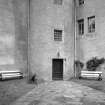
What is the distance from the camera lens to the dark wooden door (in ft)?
53.9

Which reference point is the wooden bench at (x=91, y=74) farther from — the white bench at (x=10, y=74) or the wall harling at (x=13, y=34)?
the white bench at (x=10, y=74)

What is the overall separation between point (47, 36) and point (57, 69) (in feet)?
11.4

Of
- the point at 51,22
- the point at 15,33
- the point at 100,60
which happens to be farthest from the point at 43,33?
the point at 100,60

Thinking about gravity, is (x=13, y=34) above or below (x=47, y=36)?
above

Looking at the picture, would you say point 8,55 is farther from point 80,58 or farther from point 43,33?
point 80,58

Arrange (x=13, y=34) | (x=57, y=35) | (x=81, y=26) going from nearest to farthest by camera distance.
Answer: (x=13, y=34)
(x=57, y=35)
(x=81, y=26)

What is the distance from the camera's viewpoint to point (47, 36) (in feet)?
52.7

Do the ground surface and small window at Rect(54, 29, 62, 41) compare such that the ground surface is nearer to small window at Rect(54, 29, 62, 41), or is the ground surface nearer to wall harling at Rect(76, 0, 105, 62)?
small window at Rect(54, 29, 62, 41)

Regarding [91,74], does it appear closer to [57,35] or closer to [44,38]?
[57,35]

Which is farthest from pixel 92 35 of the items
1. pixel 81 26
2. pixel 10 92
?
pixel 10 92

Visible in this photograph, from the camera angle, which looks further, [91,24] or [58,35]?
[58,35]

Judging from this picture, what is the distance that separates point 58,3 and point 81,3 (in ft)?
8.69

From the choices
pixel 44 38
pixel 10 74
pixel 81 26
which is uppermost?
pixel 81 26

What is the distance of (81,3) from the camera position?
17.6 m
